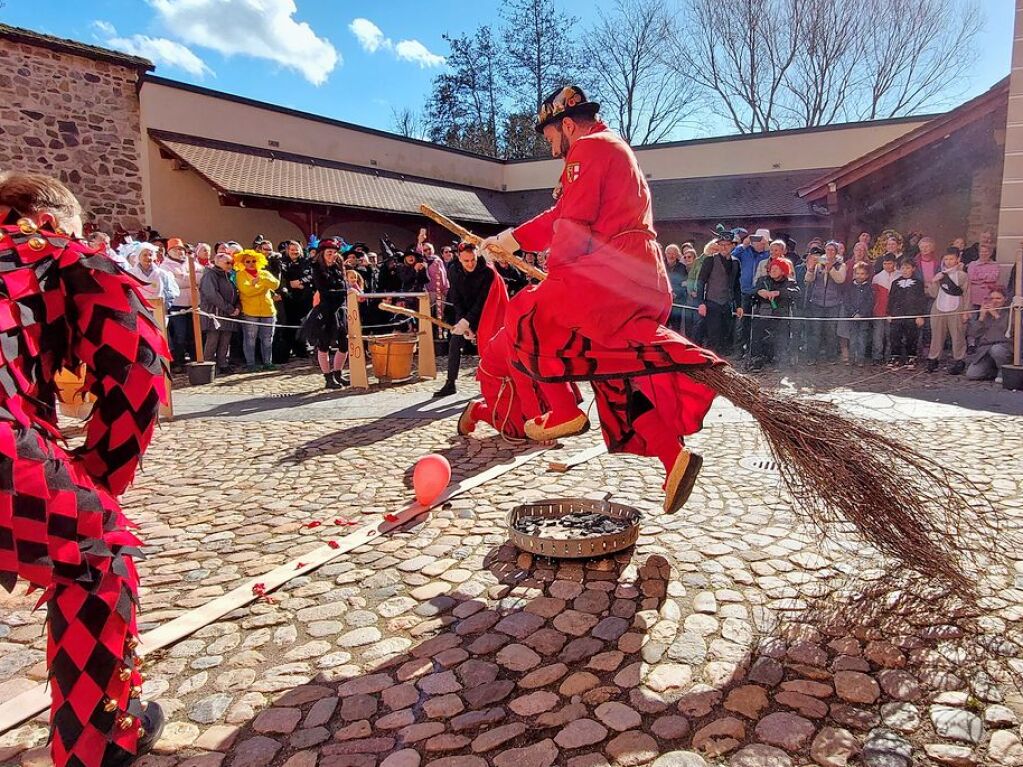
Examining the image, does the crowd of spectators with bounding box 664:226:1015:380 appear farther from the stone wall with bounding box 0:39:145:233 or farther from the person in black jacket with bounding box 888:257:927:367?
→ the stone wall with bounding box 0:39:145:233

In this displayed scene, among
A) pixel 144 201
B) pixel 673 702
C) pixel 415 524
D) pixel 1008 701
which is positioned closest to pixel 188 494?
pixel 415 524

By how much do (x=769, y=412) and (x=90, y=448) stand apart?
2.62m

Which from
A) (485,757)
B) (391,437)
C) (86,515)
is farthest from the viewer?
(391,437)

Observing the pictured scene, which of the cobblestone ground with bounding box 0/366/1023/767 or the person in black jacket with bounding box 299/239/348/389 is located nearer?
the cobblestone ground with bounding box 0/366/1023/767

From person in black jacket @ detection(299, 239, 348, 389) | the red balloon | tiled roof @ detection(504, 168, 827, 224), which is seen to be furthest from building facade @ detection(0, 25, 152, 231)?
the red balloon

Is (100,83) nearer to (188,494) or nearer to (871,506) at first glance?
(188,494)

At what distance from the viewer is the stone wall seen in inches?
562

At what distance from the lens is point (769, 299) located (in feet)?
34.8

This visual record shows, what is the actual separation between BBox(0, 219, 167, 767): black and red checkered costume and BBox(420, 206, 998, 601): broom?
2.33m

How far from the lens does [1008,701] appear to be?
2.29 meters

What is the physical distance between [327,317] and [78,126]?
9.94 m

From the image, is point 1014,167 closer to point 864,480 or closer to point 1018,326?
point 1018,326

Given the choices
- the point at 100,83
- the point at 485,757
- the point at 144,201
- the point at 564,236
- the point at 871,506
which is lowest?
the point at 485,757

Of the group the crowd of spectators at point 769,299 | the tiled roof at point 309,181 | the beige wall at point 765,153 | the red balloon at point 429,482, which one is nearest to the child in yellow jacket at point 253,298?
the crowd of spectators at point 769,299
